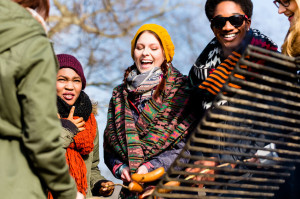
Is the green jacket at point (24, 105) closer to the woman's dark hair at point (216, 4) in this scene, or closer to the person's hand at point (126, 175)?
the person's hand at point (126, 175)

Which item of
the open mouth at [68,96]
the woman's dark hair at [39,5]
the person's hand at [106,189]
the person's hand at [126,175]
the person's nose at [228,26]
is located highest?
the person's nose at [228,26]

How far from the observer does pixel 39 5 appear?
5.45 feet

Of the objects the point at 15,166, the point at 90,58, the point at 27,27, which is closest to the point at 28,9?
the point at 27,27

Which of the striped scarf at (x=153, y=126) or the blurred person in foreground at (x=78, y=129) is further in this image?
the blurred person in foreground at (x=78, y=129)

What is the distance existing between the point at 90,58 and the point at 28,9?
7.06m

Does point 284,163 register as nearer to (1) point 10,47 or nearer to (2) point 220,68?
(2) point 220,68

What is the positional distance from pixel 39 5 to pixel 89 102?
1.53 meters

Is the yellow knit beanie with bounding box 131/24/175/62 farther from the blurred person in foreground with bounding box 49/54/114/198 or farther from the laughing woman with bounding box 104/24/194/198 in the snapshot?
the blurred person in foreground with bounding box 49/54/114/198

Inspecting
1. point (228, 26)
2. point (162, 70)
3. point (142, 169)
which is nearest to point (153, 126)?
point (142, 169)

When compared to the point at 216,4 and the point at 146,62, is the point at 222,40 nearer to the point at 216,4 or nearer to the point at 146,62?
the point at 216,4

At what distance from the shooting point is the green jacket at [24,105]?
Result: 1420mm

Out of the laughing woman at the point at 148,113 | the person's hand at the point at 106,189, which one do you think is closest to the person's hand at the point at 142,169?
the laughing woman at the point at 148,113

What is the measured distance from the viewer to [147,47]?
288cm

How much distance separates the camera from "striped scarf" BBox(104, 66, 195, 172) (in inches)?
102
